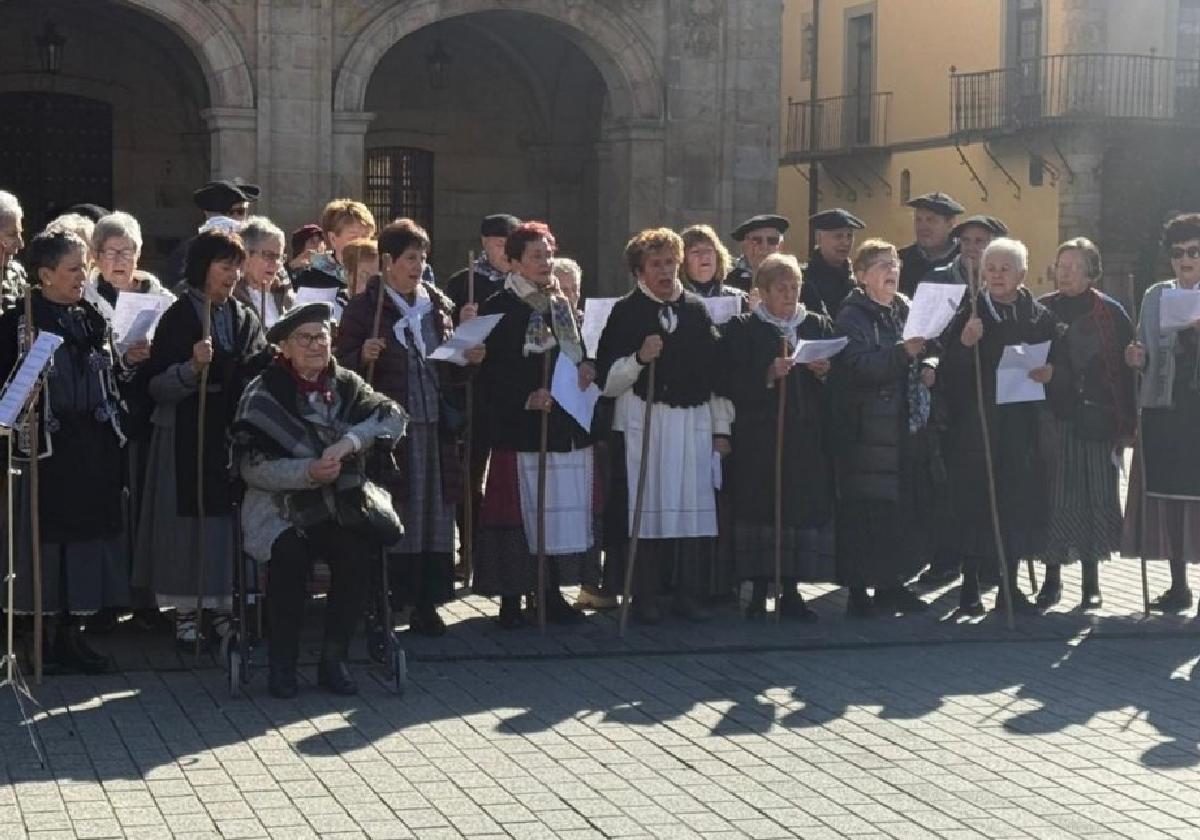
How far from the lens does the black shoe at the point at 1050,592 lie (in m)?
11.6

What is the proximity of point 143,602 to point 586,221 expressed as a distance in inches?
557

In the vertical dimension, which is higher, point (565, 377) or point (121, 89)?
point (121, 89)

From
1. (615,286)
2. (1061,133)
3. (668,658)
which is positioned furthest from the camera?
(1061,133)

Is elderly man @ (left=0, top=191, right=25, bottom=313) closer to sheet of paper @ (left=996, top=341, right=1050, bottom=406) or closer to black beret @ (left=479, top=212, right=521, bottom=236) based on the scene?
black beret @ (left=479, top=212, right=521, bottom=236)

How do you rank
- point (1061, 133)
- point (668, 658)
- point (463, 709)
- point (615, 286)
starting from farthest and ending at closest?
1. point (1061, 133)
2. point (615, 286)
3. point (668, 658)
4. point (463, 709)

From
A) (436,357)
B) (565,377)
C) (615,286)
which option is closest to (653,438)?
(565,377)

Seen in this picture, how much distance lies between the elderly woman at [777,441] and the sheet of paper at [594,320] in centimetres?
57

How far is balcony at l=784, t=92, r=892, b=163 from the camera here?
3944 cm

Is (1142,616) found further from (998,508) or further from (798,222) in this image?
(798,222)

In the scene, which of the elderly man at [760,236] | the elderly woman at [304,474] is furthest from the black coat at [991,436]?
the elderly woman at [304,474]

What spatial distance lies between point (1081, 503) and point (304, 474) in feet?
15.5

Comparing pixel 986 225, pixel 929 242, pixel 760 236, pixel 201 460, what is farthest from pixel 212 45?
pixel 201 460

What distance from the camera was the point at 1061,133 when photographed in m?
34.4

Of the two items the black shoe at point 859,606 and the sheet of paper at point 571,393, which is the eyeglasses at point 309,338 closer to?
the sheet of paper at point 571,393
